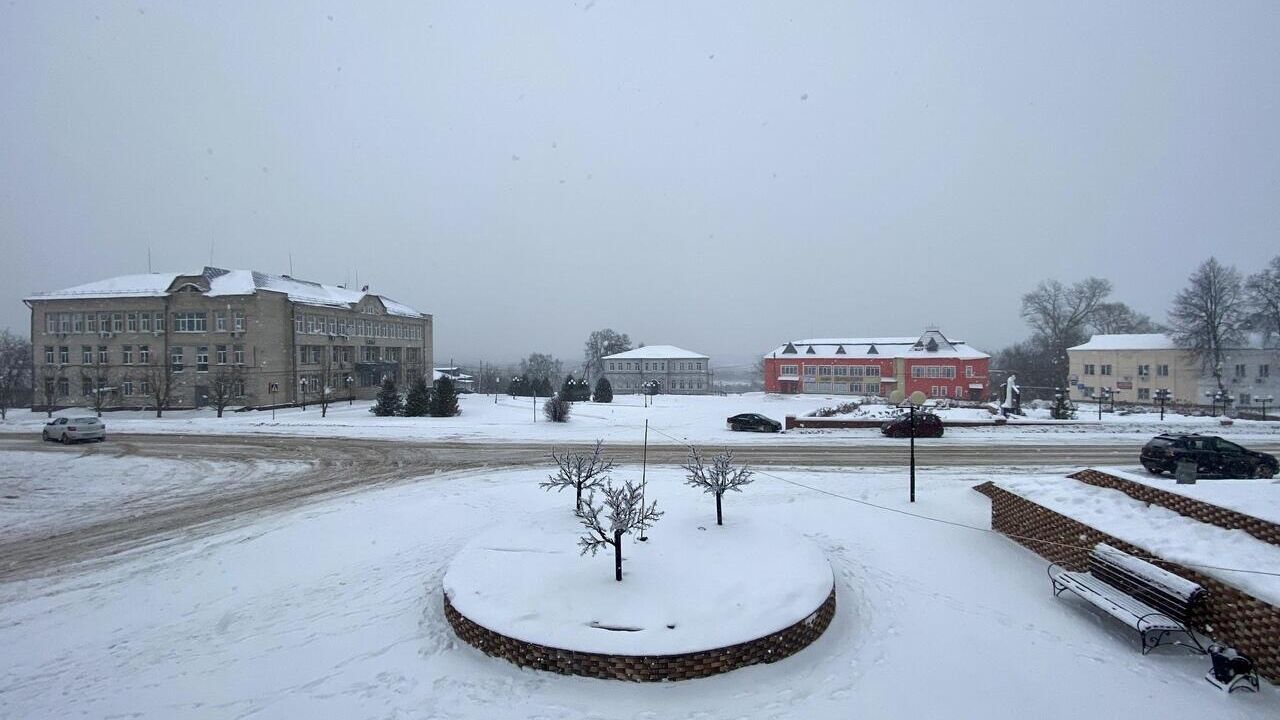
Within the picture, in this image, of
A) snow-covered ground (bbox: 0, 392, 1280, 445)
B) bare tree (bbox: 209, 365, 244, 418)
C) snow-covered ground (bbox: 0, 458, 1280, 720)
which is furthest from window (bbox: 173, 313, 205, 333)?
snow-covered ground (bbox: 0, 458, 1280, 720)

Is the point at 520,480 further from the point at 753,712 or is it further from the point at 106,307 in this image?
the point at 106,307

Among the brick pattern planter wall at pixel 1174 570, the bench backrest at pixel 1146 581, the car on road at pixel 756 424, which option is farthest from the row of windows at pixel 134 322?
the bench backrest at pixel 1146 581

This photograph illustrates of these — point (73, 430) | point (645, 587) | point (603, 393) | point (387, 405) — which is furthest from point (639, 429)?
point (73, 430)

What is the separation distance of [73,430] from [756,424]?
1183 inches

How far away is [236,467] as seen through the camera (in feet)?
62.3

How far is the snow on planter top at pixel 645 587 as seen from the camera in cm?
676

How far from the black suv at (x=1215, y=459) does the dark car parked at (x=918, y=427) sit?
9875 millimetres

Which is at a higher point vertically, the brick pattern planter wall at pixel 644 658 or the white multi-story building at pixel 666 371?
the white multi-story building at pixel 666 371

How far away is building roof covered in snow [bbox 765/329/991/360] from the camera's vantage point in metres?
62.3

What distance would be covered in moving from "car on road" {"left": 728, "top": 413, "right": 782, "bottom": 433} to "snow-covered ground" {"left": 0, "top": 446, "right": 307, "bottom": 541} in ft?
62.6

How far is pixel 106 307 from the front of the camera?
48094 millimetres

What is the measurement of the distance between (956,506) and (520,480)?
1122cm

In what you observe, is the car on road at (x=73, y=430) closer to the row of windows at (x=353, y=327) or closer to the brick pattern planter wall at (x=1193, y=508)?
the row of windows at (x=353, y=327)

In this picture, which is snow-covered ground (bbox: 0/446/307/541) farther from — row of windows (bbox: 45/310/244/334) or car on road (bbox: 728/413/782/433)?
row of windows (bbox: 45/310/244/334)
